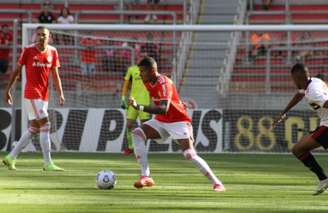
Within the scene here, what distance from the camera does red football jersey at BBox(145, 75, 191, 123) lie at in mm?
13430

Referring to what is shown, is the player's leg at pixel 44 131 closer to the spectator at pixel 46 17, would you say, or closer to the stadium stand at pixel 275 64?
the stadium stand at pixel 275 64

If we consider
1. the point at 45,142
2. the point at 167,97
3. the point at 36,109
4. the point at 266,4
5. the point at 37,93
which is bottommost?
the point at 45,142

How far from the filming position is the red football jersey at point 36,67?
674 inches

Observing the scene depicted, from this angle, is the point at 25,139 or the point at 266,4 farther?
the point at 266,4

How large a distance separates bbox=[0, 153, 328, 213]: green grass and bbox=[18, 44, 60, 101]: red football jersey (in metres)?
1.36

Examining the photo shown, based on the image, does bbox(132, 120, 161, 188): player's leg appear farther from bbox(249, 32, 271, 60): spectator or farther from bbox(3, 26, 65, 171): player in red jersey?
bbox(249, 32, 271, 60): spectator

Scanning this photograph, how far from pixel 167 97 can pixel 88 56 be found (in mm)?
14707

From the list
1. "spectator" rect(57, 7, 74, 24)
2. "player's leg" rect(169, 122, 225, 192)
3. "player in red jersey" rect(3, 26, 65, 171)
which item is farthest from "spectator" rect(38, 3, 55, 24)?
"player's leg" rect(169, 122, 225, 192)

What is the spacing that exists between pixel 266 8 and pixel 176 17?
3105 mm

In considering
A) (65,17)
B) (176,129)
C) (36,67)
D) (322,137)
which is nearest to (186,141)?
(176,129)

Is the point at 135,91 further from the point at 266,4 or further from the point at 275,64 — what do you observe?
the point at 266,4

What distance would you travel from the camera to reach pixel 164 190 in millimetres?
13383

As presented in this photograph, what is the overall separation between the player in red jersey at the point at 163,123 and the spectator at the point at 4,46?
16250 millimetres

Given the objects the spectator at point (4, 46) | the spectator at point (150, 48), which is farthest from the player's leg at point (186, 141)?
the spectator at point (4, 46)
